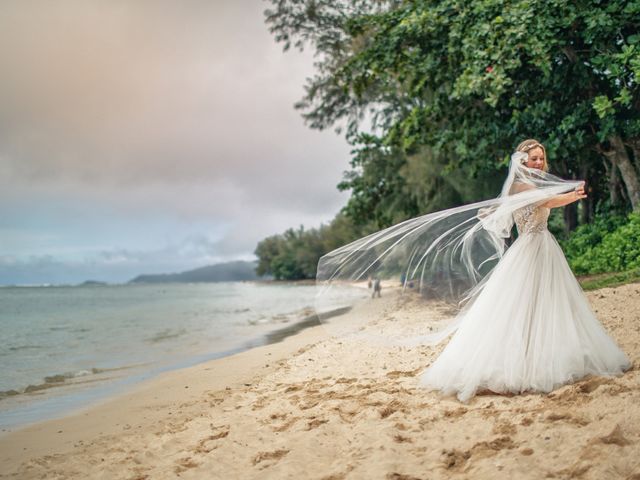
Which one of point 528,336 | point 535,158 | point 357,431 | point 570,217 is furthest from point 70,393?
point 570,217

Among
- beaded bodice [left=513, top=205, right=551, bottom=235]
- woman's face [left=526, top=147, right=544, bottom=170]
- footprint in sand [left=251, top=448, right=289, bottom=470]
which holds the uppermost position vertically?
woman's face [left=526, top=147, right=544, bottom=170]

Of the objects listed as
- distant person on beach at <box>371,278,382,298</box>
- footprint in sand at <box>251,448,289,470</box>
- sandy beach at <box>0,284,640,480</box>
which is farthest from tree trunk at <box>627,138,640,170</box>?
footprint in sand at <box>251,448,289,470</box>

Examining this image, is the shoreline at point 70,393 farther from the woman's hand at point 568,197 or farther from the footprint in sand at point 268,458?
the woman's hand at point 568,197

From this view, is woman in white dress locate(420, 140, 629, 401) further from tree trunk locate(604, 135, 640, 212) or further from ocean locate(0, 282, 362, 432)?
tree trunk locate(604, 135, 640, 212)

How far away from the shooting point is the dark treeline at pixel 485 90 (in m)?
10.9

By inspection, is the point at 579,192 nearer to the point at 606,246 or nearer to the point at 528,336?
the point at 528,336

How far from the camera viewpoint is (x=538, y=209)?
5215mm

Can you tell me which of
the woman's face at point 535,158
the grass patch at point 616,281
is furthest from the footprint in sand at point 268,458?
the grass patch at point 616,281

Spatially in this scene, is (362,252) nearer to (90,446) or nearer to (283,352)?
(90,446)

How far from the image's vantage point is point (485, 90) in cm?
1215

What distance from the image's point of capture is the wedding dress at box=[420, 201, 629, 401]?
4684 mm

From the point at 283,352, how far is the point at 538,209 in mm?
6410

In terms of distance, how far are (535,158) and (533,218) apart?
65 cm

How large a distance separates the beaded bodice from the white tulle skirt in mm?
73
